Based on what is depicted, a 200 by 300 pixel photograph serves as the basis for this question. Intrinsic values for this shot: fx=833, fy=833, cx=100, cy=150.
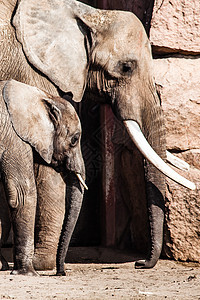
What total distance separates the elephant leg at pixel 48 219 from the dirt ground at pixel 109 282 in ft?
0.43

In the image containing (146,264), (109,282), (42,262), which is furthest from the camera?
(146,264)

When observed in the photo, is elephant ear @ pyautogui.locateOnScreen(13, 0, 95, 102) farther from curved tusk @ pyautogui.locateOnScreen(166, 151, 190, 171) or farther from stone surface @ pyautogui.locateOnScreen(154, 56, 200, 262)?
curved tusk @ pyautogui.locateOnScreen(166, 151, 190, 171)

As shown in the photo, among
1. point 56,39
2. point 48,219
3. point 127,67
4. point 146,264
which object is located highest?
point 56,39

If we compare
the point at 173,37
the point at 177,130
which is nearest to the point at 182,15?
the point at 173,37

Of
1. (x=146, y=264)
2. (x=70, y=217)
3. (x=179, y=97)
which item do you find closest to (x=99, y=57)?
(x=179, y=97)

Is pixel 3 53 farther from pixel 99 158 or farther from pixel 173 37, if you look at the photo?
pixel 99 158

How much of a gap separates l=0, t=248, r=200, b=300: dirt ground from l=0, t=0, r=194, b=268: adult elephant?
324 mm

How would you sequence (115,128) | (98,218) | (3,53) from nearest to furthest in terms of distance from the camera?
1. (3,53)
2. (115,128)
3. (98,218)

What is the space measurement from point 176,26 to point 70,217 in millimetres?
1492

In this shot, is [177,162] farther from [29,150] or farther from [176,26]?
[29,150]

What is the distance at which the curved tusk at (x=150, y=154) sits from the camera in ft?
15.0

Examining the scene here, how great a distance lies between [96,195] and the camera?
5.94m

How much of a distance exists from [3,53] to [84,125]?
4.81 feet

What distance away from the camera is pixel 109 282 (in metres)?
3.94
